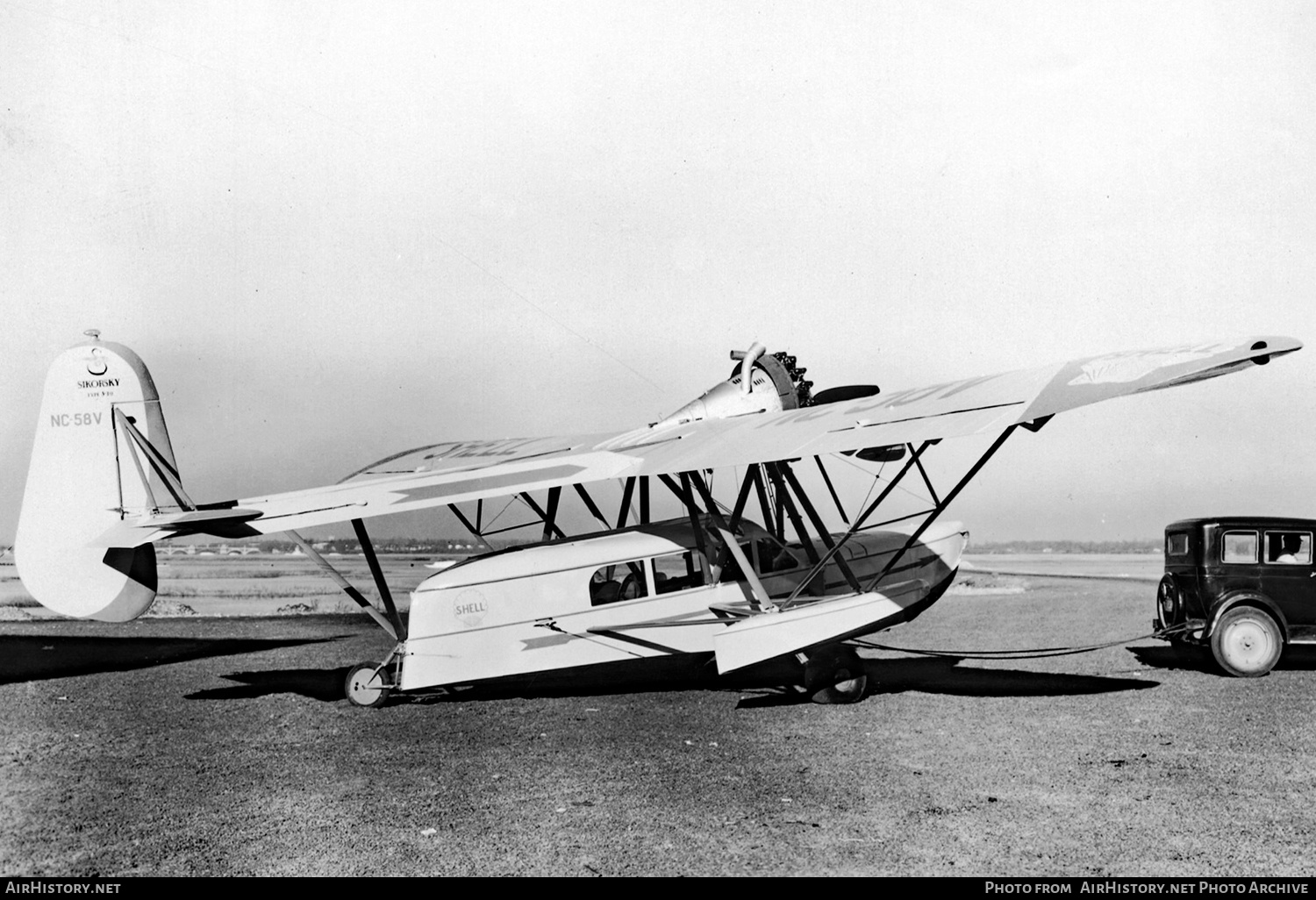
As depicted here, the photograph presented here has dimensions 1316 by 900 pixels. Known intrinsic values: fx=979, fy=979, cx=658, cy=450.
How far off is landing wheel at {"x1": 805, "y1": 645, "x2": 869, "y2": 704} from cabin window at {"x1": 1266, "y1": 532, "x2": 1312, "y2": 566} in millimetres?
5711

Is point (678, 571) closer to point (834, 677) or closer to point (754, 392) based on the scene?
point (834, 677)

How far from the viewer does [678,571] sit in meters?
11.2

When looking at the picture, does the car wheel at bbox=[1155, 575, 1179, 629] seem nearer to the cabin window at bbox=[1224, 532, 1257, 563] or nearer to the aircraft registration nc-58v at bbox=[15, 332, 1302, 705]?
the cabin window at bbox=[1224, 532, 1257, 563]

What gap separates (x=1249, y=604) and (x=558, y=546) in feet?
28.0

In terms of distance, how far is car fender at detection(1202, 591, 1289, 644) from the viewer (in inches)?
472

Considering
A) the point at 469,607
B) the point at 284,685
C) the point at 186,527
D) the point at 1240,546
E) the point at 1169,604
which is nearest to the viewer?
the point at 186,527

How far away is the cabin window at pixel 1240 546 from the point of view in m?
12.3

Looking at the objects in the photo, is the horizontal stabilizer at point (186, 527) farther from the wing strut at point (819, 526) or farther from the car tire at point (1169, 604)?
the car tire at point (1169, 604)

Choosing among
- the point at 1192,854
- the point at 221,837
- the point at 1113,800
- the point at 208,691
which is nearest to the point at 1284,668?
the point at 1113,800

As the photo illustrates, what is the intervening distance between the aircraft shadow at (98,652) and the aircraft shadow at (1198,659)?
1390 cm

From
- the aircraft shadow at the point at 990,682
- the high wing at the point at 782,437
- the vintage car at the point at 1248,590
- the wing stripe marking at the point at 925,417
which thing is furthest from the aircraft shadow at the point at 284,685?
the vintage car at the point at 1248,590

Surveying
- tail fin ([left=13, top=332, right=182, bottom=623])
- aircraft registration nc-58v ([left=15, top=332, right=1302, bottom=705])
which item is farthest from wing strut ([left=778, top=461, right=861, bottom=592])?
tail fin ([left=13, top=332, right=182, bottom=623])

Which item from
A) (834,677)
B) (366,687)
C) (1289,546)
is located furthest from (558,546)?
(1289,546)
